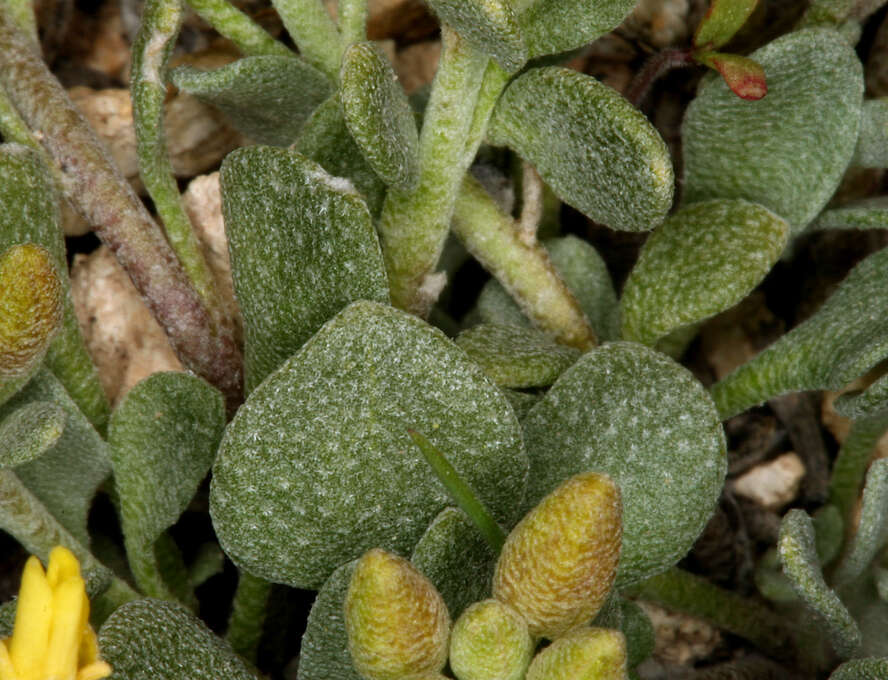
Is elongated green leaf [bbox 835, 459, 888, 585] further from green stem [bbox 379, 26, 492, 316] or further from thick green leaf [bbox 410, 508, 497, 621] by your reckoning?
green stem [bbox 379, 26, 492, 316]

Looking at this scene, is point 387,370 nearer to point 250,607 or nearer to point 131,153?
point 250,607

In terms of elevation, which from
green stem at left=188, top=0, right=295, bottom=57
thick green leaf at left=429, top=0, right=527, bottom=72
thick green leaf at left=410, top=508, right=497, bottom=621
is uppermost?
green stem at left=188, top=0, right=295, bottom=57

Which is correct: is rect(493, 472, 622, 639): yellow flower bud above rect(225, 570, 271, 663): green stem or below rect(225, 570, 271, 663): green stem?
above

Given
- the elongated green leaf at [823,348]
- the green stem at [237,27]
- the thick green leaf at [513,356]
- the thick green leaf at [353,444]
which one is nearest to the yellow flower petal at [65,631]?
the thick green leaf at [353,444]

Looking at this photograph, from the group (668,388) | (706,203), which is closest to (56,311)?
(668,388)

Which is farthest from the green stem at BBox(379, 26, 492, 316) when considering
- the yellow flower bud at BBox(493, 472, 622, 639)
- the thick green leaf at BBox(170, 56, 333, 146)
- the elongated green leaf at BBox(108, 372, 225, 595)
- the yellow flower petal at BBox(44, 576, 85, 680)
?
the yellow flower petal at BBox(44, 576, 85, 680)

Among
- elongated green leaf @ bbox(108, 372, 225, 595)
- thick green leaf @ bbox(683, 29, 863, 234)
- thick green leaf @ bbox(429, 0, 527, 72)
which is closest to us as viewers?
thick green leaf @ bbox(429, 0, 527, 72)

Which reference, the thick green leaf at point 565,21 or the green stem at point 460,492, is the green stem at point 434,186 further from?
the green stem at point 460,492
